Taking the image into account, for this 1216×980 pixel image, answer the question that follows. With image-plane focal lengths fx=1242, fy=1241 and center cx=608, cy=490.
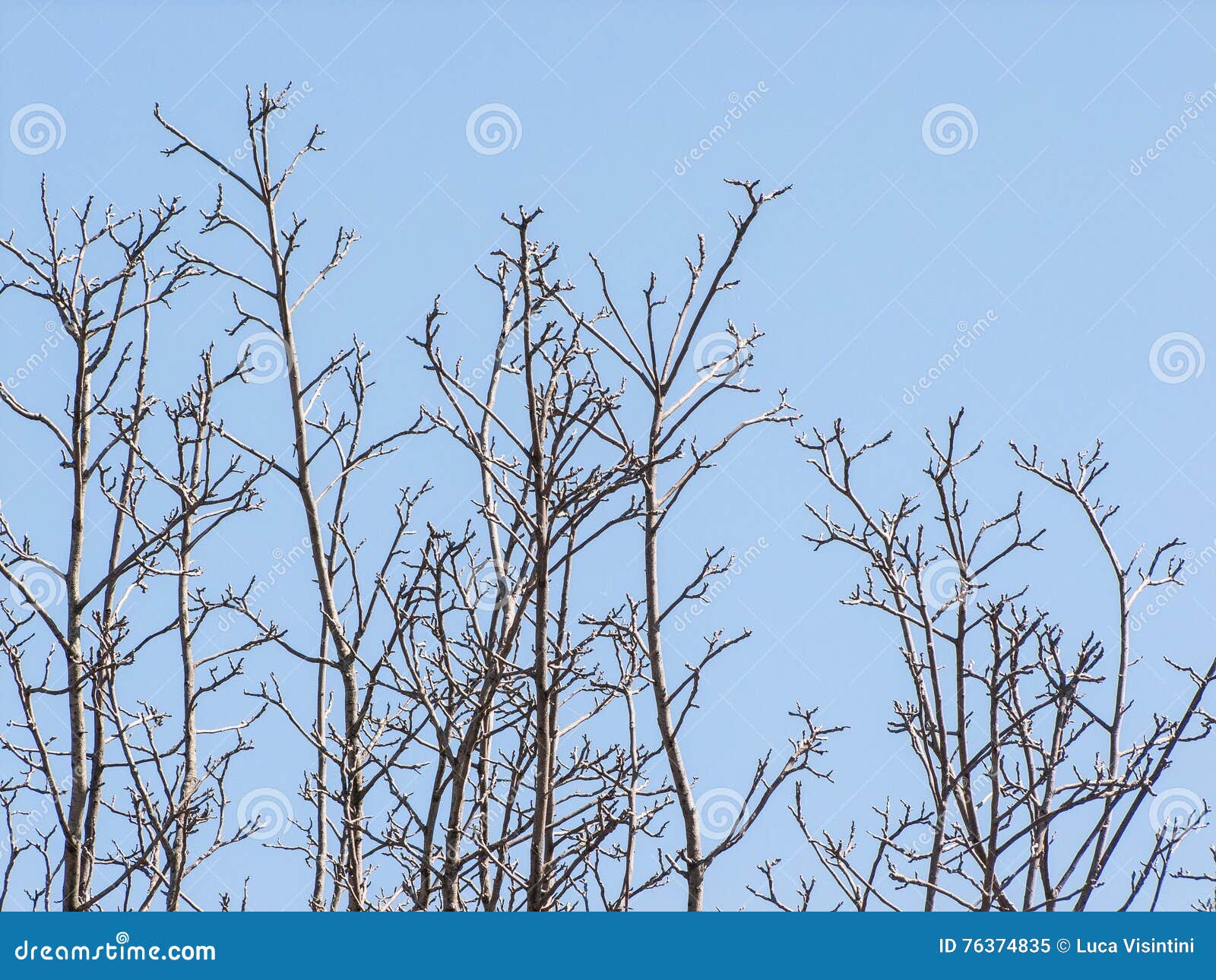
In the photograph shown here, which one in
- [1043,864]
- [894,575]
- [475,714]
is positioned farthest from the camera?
[894,575]

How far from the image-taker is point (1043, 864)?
4266mm

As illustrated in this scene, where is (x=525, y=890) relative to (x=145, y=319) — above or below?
below

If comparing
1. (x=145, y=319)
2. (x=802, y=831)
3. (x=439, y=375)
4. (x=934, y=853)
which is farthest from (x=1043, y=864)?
(x=145, y=319)

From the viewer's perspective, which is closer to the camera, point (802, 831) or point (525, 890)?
point (525, 890)

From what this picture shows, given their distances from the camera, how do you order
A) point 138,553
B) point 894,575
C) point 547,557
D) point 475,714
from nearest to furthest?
point 547,557
point 475,714
point 894,575
point 138,553

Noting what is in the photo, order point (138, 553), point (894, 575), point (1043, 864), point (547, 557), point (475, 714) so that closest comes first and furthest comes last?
point (547, 557), point (475, 714), point (1043, 864), point (894, 575), point (138, 553)

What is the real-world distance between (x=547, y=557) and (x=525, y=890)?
3.71 ft
